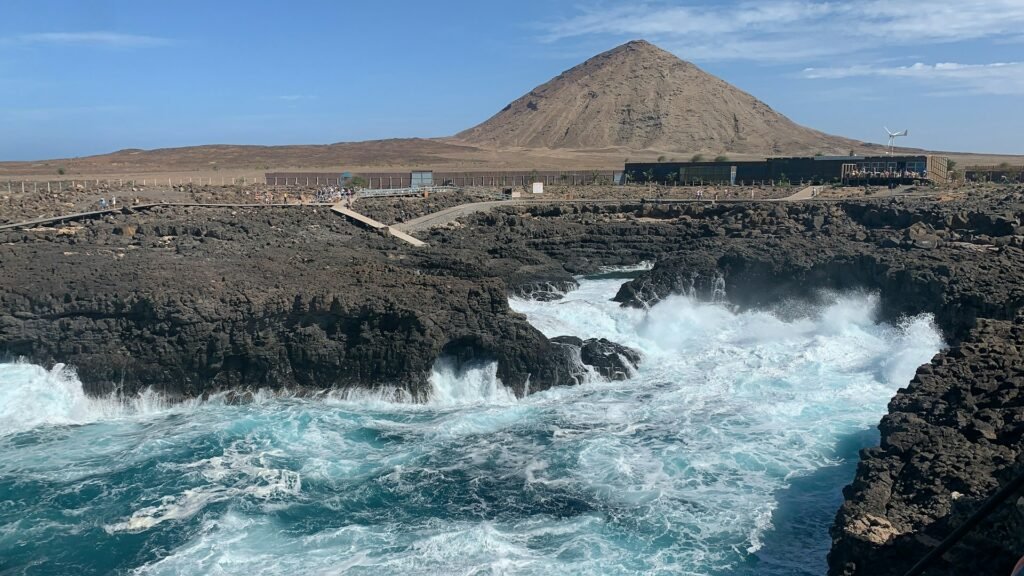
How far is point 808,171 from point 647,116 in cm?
5572

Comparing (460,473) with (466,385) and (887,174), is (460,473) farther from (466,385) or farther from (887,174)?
(887,174)

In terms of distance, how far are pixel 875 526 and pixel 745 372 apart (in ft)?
40.1

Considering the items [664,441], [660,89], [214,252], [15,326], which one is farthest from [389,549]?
[660,89]

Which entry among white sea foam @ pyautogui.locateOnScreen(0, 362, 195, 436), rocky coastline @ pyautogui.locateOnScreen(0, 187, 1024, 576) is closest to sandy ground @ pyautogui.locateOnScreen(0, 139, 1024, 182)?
rocky coastline @ pyautogui.locateOnScreen(0, 187, 1024, 576)

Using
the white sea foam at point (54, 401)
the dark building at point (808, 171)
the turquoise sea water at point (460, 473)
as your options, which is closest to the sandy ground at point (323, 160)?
the dark building at point (808, 171)

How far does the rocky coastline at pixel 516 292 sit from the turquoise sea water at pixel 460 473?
87 centimetres

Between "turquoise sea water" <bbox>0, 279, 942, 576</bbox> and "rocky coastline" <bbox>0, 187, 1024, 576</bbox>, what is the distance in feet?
2.84

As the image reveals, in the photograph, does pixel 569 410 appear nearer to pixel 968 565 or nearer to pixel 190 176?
pixel 968 565

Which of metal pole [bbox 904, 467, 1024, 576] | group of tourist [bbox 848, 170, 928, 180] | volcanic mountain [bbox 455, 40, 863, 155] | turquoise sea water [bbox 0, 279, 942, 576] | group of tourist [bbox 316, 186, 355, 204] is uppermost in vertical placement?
volcanic mountain [bbox 455, 40, 863, 155]

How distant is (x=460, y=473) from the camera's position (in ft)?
50.4

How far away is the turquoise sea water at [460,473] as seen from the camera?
12.5 meters

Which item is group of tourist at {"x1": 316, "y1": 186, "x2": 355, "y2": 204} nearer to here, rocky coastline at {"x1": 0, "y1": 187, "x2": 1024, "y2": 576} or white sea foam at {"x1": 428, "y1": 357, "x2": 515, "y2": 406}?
rocky coastline at {"x1": 0, "y1": 187, "x2": 1024, "y2": 576}

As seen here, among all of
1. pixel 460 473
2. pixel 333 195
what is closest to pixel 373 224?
pixel 333 195

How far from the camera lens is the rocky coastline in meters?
10.6
